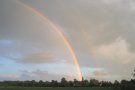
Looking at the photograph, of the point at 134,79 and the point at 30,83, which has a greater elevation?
the point at 30,83

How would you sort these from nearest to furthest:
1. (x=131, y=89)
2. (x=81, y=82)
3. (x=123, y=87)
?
(x=131, y=89)
(x=123, y=87)
(x=81, y=82)

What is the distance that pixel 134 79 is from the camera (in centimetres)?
9269

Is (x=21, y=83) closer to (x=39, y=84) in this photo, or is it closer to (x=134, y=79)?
(x=39, y=84)

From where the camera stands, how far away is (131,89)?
2913 inches

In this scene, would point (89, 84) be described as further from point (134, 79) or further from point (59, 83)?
point (134, 79)

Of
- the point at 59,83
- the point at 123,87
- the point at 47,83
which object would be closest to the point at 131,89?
the point at 123,87

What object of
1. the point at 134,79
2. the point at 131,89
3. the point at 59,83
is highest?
the point at 59,83

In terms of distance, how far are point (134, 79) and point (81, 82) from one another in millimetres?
69883

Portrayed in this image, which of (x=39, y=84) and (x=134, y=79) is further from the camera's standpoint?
(x=39, y=84)

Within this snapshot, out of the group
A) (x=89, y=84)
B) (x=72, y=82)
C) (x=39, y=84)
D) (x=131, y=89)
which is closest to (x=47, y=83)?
(x=39, y=84)

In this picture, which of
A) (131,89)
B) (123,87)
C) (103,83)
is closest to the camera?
(131,89)

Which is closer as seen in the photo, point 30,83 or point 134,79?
point 134,79

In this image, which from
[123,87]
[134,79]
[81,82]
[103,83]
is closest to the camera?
[123,87]

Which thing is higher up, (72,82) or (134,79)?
(72,82)
